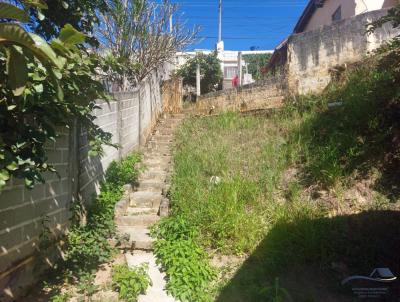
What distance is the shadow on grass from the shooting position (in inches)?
163

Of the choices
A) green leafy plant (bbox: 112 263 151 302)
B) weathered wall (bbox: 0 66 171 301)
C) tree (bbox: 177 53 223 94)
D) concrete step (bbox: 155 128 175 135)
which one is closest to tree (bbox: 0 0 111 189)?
weathered wall (bbox: 0 66 171 301)

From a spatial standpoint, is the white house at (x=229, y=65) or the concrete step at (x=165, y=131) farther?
the white house at (x=229, y=65)

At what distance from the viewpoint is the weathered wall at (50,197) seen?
344cm

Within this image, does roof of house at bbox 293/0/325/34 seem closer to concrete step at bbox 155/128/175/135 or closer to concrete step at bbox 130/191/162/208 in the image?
concrete step at bbox 155/128/175/135

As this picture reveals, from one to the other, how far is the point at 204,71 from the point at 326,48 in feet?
A: 30.4

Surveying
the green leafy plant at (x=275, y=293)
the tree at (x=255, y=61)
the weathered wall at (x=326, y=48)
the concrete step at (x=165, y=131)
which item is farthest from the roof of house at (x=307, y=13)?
the green leafy plant at (x=275, y=293)

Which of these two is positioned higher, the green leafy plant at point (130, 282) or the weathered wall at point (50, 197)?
the weathered wall at point (50, 197)

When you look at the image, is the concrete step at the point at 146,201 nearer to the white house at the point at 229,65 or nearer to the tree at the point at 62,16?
the tree at the point at 62,16

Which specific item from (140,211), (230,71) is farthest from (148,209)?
(230,71)

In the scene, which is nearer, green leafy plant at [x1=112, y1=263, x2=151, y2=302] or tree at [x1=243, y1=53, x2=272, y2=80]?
green leafy plant at [x1=112, y1=263, x2=151, y2=302]

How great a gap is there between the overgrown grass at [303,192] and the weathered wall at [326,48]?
183 cm

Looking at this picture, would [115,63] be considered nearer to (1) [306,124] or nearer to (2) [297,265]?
(2) [297,265]

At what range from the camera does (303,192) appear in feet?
19.1

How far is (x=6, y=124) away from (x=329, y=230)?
3820 millimetres
